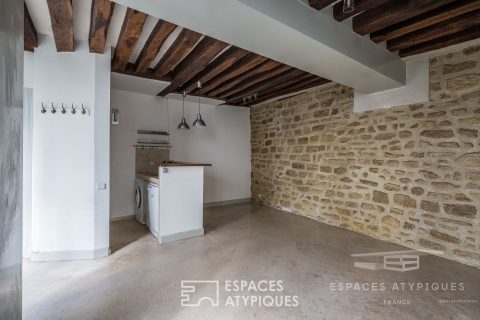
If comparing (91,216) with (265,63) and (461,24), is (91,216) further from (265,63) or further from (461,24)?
(461,24)

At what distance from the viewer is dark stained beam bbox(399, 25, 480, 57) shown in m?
2.49

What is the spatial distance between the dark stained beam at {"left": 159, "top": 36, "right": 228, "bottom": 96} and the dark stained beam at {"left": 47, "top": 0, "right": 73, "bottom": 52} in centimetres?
133

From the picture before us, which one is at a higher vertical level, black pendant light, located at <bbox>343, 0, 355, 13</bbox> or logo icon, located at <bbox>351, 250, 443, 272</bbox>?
black pendant light, located at <bbox>343, 0, 355, 13</bbox>

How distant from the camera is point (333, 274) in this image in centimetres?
255

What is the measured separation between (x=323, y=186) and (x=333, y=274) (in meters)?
2.13

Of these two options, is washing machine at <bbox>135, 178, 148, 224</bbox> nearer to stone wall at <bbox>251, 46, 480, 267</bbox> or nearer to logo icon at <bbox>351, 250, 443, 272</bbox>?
stone wall at <bbox>251, 46, 480, 267</bbox>

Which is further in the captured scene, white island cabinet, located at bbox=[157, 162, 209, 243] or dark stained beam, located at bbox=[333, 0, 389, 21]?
white island cabinet, located at bbox=[157, 162, 209, 243]

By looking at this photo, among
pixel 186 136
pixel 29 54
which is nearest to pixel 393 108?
pixel 186 136

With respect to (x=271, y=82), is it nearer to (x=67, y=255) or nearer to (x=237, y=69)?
(x=237, y=69)

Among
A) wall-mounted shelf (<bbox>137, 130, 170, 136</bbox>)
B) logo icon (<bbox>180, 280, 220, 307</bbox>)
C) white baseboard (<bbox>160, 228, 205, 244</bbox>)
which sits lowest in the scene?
logo icon (<bbox>180, 280, 220, 307</bbox>)

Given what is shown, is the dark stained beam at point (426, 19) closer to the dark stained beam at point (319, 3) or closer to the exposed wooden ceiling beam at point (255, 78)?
the dark stained beam at point (319, 3)

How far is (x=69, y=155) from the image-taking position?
282 centimetres

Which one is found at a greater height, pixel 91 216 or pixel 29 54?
pixel 29 54

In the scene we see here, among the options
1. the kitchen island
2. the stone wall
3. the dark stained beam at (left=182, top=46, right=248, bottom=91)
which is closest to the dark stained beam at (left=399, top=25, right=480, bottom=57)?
the stone wall
